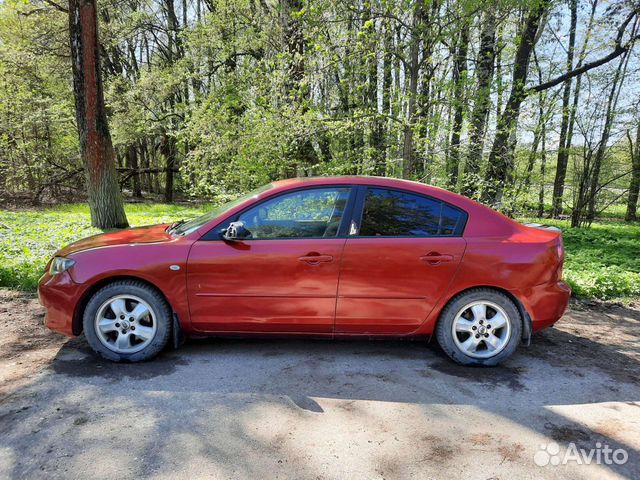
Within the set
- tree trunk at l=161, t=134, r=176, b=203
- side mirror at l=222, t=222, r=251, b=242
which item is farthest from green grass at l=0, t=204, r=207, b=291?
tree trunk at l=161, t=134, r=176, b=203

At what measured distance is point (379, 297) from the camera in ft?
11.8

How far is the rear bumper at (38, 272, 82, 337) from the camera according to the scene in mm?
3566

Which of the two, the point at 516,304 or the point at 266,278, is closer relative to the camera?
the point at 266,278

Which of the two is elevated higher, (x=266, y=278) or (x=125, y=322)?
(x=266, y=278)

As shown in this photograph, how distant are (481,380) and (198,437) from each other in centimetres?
225

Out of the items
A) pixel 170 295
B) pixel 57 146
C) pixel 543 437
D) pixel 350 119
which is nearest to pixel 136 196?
pixel 57 146

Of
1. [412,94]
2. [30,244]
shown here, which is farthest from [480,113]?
[30,244]

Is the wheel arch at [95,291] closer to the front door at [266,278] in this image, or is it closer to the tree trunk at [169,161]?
the front door at [266,278]

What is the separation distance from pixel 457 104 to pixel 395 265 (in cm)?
453

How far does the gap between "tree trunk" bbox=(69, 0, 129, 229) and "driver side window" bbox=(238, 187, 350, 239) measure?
6.62 metres

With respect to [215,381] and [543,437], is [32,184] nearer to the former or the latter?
[215,381]

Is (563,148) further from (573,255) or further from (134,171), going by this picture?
(134,171)

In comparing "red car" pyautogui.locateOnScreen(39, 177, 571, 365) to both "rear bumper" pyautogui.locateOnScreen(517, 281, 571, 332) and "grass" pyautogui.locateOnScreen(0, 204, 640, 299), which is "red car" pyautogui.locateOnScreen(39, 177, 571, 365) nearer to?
"rear bumper" pyautogui.locateOnScreen(517, 281, 571, 332)

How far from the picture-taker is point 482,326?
12.0 feet
